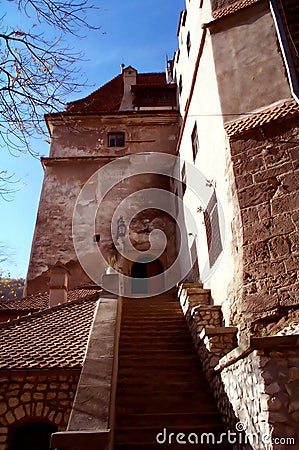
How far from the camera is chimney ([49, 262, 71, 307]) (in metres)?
10.6

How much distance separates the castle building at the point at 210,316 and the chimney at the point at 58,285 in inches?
1.3

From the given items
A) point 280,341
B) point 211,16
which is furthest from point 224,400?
point 211,16

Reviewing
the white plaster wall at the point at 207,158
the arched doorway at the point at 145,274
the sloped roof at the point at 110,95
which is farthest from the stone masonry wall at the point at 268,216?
the sloped roof at the point at 110,95

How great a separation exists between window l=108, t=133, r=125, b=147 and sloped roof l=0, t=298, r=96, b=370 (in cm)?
993

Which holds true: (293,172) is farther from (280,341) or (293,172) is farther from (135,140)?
(135,140)

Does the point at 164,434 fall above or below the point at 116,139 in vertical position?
below

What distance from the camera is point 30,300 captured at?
489 inches

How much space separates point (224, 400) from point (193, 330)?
2405 mm

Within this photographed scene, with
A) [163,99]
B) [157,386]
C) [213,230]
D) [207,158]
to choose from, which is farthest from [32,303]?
[163,99]

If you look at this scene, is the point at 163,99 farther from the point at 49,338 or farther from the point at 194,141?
the point at 49,338

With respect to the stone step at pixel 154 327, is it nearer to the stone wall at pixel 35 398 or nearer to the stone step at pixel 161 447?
the stone wall at pixel 35 398

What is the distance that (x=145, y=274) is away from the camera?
50.5 ft

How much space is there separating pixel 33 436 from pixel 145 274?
32.2ft

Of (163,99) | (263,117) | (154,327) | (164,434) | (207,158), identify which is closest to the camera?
(164,434)
